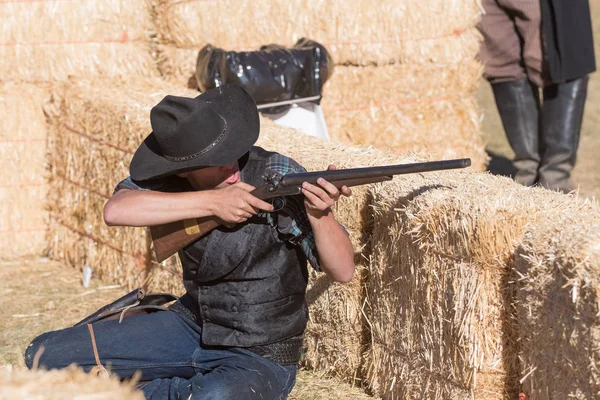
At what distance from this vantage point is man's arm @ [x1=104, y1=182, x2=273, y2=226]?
422 cm

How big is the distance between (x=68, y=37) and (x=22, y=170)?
1164 millimetres

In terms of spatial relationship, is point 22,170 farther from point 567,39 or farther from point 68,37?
point 567,39

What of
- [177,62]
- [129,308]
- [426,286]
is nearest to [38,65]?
[177,62]

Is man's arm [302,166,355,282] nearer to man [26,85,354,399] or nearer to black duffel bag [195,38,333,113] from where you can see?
man [26,85,354,399]

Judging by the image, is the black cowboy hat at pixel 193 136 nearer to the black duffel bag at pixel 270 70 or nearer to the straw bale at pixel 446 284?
the straw bale at pixel 446 284

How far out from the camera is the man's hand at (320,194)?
405cm

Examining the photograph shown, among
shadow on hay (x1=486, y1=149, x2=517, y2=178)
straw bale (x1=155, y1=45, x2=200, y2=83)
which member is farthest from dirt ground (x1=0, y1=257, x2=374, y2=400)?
shadow on hay (x1=486, y1=149, x2=517, y2=178)

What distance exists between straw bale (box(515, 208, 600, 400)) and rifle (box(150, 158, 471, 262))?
47cm

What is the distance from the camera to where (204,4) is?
27.4ft

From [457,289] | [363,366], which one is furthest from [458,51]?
[457,289]

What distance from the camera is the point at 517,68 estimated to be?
30.1ft

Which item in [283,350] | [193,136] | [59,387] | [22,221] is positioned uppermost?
[193,136]

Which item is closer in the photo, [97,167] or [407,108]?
[97,167]

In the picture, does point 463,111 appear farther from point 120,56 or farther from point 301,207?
point 301,207
